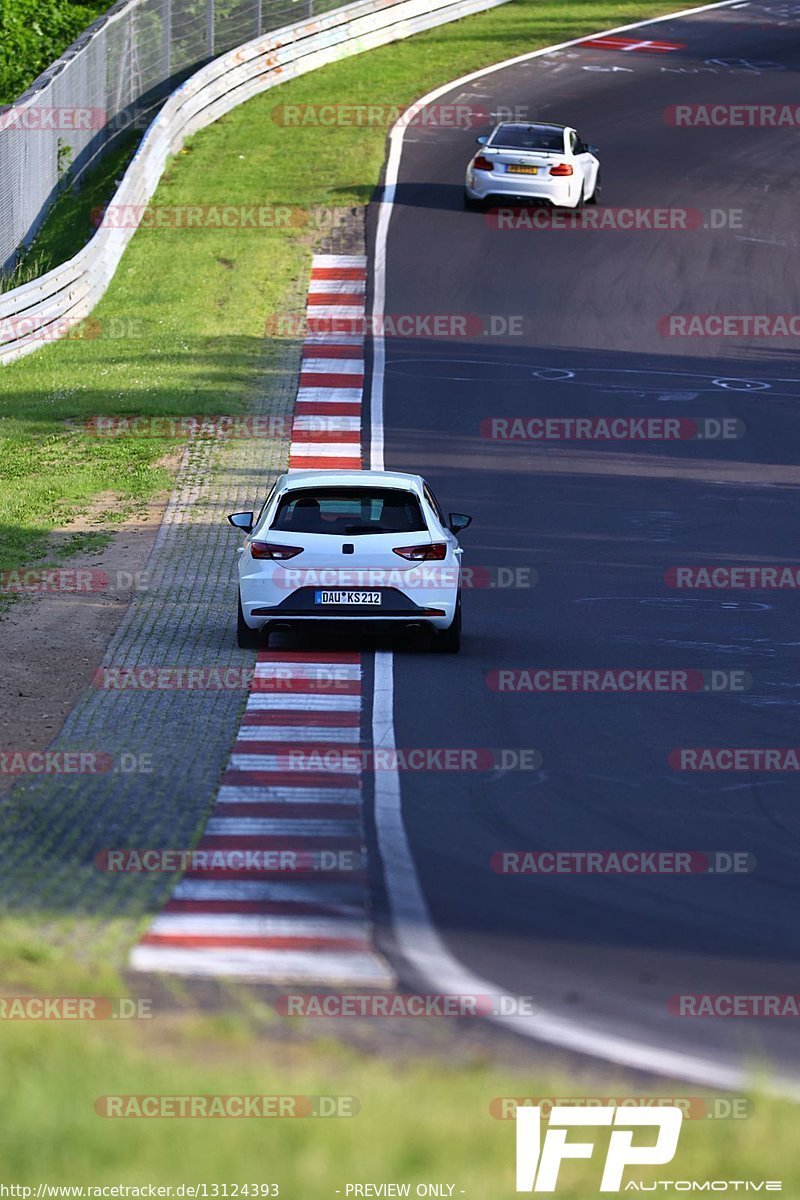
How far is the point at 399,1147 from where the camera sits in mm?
5742

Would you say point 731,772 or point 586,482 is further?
point 586,482

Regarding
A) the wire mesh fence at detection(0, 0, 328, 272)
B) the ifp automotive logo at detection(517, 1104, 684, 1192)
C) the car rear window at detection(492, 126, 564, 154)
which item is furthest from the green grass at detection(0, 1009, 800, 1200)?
the car rear window at detection(492, 126, 564, 154)

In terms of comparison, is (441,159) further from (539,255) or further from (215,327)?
(215,327)

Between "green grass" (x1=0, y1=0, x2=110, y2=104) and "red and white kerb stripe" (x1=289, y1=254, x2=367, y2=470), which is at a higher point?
"green grass" (x1=0, y1=0, x2=110, y2=104)

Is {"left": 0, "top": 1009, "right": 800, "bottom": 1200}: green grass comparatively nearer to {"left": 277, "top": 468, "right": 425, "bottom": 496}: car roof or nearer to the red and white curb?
the red and white curb

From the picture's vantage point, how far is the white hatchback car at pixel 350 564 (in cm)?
1509

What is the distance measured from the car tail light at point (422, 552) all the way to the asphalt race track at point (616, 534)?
2.80ft

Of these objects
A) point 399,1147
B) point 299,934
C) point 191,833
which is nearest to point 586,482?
point 191,833

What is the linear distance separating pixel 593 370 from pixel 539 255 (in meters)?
6.57

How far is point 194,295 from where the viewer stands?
108ft

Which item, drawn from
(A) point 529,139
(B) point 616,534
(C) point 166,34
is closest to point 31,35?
(C) point 166,34

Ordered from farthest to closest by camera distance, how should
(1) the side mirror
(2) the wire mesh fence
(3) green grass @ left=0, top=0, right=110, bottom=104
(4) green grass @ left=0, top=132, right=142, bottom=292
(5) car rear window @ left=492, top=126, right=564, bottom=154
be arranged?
(3) green grass @ left=0, top=0, right=110, bottom=104, (5) car rear window @ left=492, top=126, right=564, bottom=154, (4) green grass @ left=0, top=132, right=142, bottom=292, (2) the wire mesh fence, (1) the side mirror

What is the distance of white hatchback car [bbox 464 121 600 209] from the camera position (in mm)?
35906

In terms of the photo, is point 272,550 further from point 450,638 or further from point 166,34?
point 166,34
